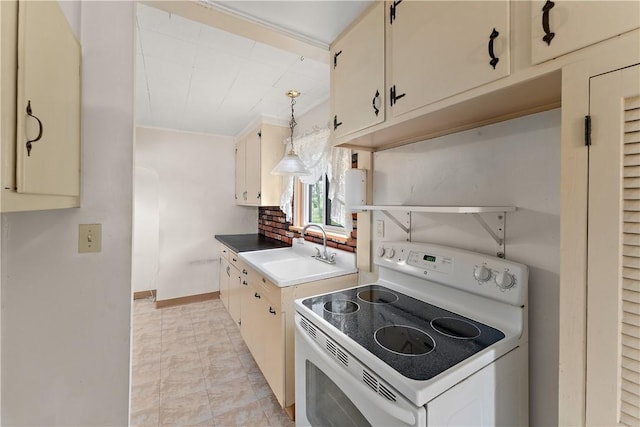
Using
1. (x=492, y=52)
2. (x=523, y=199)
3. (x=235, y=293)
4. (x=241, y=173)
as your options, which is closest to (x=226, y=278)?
(x=235, y=293)

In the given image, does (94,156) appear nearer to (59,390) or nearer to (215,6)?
(215,6)

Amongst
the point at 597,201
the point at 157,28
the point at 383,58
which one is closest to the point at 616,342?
the point at 597,201

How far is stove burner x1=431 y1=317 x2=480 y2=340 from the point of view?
1.06 metres

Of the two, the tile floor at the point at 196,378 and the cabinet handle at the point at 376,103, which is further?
the tile floor at the point at 196,378

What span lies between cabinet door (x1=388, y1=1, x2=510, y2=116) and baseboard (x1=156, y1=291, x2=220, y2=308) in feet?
11.7

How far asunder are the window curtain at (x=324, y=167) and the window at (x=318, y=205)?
0.14m

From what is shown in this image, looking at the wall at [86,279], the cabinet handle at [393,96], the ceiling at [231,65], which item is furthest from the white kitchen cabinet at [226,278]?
the cabinet handle at [393,96]

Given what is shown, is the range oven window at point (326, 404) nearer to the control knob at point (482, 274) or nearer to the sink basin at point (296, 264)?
the sink basin at point (296, 264)

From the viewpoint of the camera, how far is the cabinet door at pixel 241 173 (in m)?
3.46

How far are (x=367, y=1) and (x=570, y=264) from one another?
4.39ft

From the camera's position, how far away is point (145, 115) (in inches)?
116

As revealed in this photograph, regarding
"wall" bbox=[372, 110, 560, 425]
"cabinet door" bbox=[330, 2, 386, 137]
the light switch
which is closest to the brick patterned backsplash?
"cabinet door" bbox=[330, 2, 386, 137]

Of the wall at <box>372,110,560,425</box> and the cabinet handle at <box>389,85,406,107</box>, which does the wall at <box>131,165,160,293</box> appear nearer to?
the cabinet handle at <box>389,85,406,107</box>

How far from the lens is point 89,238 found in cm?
114
